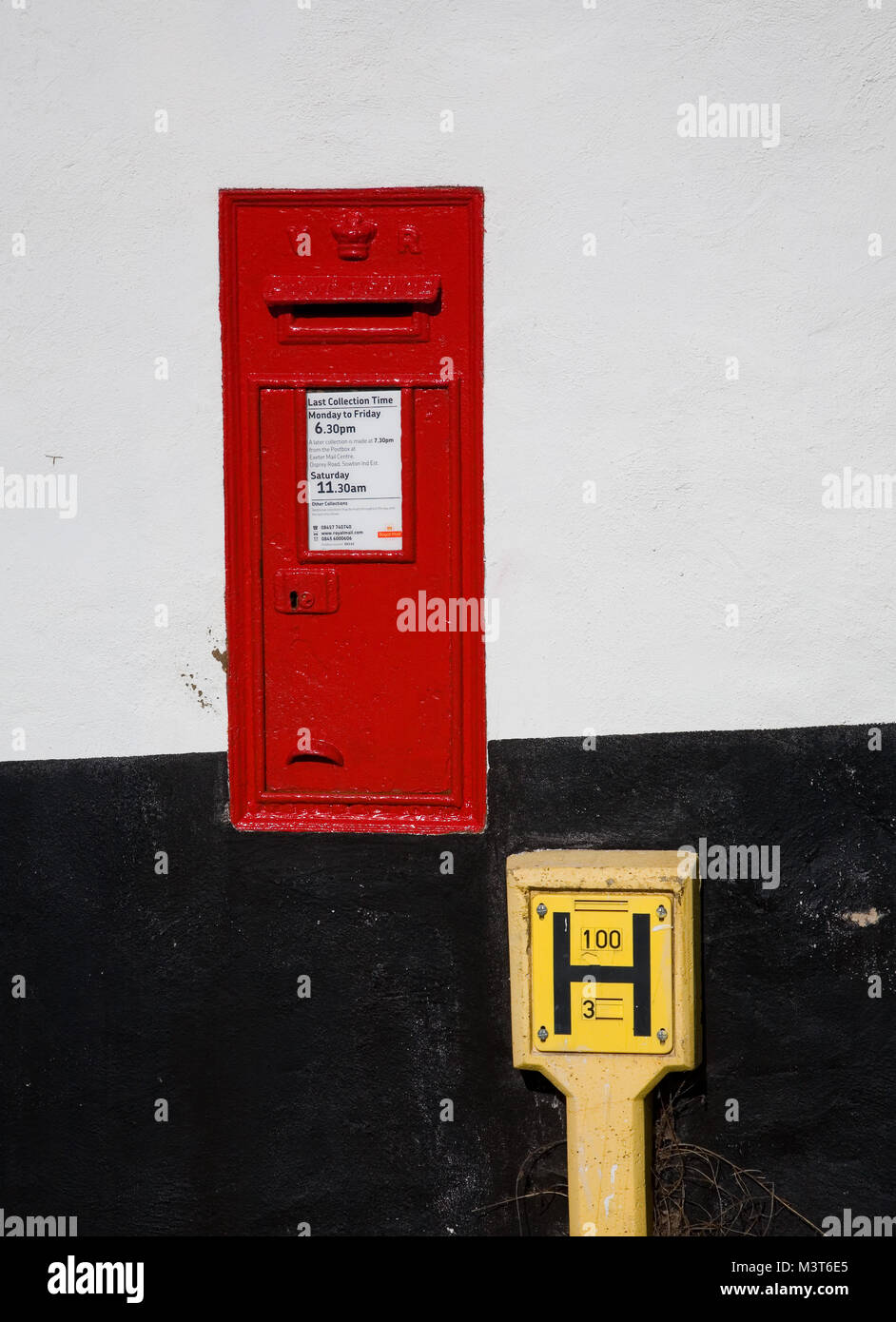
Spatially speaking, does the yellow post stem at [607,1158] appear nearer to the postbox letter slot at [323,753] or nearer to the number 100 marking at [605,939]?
the number 100 marking at [605,939]

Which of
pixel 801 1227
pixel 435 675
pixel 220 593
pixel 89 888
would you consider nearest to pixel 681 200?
pixel 435 675

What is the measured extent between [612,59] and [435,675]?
5.03 feet

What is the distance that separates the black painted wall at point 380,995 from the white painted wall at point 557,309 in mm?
209

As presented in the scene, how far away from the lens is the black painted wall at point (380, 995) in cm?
291

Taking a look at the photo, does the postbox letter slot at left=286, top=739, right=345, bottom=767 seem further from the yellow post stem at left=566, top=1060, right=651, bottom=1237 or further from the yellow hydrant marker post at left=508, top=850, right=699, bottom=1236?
the yellow post stem at left=566, top=1060, right=651, bottom=1237

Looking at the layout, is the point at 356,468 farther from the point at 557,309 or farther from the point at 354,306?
the point at 557,309

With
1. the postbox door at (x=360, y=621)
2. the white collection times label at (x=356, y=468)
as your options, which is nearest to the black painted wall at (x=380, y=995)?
the postbox door at (x=360, y=621)

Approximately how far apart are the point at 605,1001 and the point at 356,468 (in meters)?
1.39

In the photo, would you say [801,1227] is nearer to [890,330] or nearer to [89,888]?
[89,888]

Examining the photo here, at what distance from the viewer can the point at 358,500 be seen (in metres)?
2.88

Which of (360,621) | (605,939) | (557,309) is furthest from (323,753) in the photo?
(557,309)

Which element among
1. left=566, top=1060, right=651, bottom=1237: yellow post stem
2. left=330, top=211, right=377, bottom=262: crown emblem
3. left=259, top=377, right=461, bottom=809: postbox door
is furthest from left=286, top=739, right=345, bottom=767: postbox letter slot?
left=330, top=211, right=377, bottom=262: crown emblem

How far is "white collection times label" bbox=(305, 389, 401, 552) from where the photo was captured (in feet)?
9.37

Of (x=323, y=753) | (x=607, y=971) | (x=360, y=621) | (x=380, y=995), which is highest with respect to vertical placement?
(x=360, y=621)
